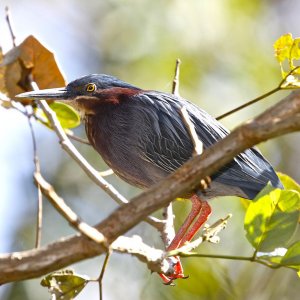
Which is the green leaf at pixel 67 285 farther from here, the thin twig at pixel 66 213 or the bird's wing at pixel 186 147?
the bird's wing at pixel 186 147

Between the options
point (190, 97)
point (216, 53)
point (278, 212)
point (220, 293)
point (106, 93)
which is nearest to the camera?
point (278, 212)

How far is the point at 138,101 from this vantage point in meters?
4.59

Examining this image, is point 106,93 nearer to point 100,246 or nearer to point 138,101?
point 138,101

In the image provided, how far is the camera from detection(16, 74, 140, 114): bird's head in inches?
185

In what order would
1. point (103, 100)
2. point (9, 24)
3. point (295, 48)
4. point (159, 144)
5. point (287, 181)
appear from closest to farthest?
point (295, 48), point (287, 181), point (9, 24), point (159, 144), point (103, 100)

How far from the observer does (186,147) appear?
4379 mm

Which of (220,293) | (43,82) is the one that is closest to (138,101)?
(43,82)

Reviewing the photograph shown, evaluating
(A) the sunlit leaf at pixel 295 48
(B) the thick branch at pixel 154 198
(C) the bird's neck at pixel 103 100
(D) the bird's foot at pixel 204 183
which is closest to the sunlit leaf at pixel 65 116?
(C) the bird's neck at pixel 103 100

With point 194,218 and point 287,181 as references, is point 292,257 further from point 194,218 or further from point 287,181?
point 194,218

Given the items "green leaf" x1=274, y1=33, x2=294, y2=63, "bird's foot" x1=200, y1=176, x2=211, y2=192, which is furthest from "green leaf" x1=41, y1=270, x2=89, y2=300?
"green leaf" x1=274, y1=33, x2=294, y2=63

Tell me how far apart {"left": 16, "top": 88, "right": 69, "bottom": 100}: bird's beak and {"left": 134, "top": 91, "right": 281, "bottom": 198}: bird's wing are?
0.52m

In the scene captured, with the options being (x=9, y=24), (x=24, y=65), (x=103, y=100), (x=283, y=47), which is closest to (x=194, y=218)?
(x=103, y=100)

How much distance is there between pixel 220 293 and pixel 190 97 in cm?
222

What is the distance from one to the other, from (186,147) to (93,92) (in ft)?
2.48
